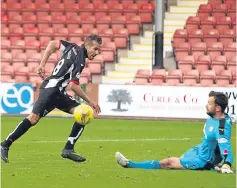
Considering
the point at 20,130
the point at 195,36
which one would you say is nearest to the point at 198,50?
the point at 195,36

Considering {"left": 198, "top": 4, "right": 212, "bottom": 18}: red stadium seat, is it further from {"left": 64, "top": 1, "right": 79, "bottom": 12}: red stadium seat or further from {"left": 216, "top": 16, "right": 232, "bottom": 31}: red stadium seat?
{"left": 64, "top": 1, "right": 79, "bottom": 12}: red stadium seat

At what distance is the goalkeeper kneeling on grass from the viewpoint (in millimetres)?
11430

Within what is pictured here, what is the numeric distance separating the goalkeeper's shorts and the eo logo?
13.0 metres

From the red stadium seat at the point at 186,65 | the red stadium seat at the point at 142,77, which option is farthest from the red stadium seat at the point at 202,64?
the red stadium seat at the point at 142,77

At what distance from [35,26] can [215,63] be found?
7.01 m

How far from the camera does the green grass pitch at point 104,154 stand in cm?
1072

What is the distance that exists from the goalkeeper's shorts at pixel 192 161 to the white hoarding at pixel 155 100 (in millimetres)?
11704

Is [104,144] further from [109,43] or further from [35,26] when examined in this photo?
[35,26]

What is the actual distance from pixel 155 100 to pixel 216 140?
40.5 feet

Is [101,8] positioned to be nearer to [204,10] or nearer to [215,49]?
[204,10]

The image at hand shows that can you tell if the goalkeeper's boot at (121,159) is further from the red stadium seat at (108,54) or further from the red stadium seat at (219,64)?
the red stadium seat at (108,54)

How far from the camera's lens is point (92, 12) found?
31.0 meters

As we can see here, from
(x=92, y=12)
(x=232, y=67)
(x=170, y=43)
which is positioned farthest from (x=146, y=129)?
(x=92, y=12)

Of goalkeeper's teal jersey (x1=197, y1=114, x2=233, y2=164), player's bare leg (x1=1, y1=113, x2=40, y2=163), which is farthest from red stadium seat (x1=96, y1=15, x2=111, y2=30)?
goalkeeper's teal jersey (x1=197, y1=114, x2=233, y2=164)
